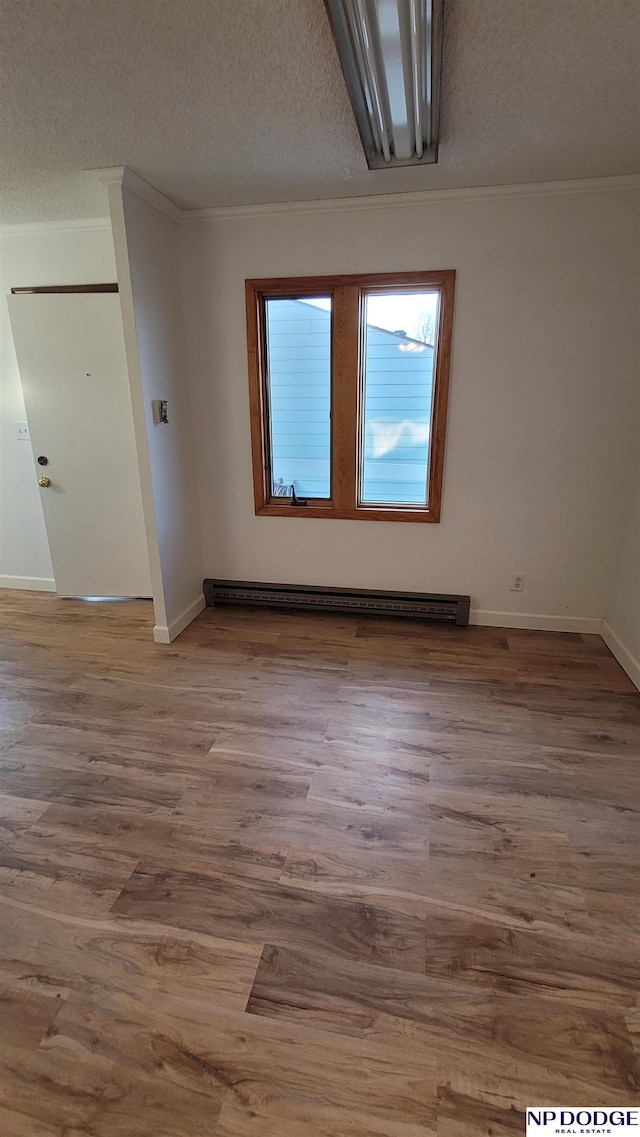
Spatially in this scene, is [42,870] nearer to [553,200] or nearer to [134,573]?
[134,573]

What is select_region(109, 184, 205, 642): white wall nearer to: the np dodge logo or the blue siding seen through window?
the blue siding seen through window

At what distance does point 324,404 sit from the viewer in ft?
9.84

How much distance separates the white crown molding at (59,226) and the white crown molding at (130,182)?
56cm

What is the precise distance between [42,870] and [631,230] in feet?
12.3

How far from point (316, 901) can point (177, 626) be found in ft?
6.43

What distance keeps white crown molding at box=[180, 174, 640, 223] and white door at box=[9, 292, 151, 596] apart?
0.85m

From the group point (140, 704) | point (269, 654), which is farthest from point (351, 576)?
point (140, 704)

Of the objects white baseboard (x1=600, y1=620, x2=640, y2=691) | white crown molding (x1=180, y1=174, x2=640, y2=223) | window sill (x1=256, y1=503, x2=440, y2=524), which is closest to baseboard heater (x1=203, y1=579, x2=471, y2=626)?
A: window sill (x1=256, y1=503, x2=440, y2=524)

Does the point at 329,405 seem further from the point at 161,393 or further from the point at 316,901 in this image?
the point at 316,901

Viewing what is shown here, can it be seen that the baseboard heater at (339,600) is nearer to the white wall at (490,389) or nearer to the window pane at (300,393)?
the white wall at (490,389)

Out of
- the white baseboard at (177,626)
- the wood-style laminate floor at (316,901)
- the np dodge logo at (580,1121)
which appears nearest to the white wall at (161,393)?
the white baseboard at (177,626)

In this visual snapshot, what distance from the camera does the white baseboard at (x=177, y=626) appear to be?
2.92 metres

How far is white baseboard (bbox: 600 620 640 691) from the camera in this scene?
97.6 inches

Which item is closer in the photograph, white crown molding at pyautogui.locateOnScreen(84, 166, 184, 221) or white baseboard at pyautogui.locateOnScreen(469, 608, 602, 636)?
white crown molding at pyautogui.locateOnScreen(84, 166, 184, 221)
